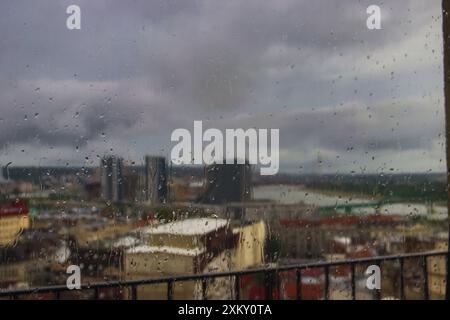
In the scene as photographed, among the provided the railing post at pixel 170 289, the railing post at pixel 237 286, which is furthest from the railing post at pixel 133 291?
the railing post at pixel 237 286

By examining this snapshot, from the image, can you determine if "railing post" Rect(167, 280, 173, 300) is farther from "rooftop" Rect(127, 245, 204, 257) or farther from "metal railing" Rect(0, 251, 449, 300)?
"rooftop" Rect(127, 245, 204, 257)

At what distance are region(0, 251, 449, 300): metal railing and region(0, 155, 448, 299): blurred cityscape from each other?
0.02m

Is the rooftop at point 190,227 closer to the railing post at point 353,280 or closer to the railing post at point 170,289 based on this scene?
the railing post at point 170,289

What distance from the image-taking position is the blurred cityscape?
157cm

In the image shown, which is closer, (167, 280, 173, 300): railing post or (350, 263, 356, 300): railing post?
(167, 280, 173, 300): railing post

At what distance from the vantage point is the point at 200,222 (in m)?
1.70

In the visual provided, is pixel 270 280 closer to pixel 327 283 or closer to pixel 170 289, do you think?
pixel 327 283

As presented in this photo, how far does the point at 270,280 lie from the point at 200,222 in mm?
402

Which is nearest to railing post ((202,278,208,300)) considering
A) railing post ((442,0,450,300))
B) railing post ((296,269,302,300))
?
railing post ((296,269,302,300))

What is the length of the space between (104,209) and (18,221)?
28 centimetres

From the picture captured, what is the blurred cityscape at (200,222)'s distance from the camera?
1566 mm

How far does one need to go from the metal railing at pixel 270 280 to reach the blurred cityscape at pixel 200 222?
0.07 ft
